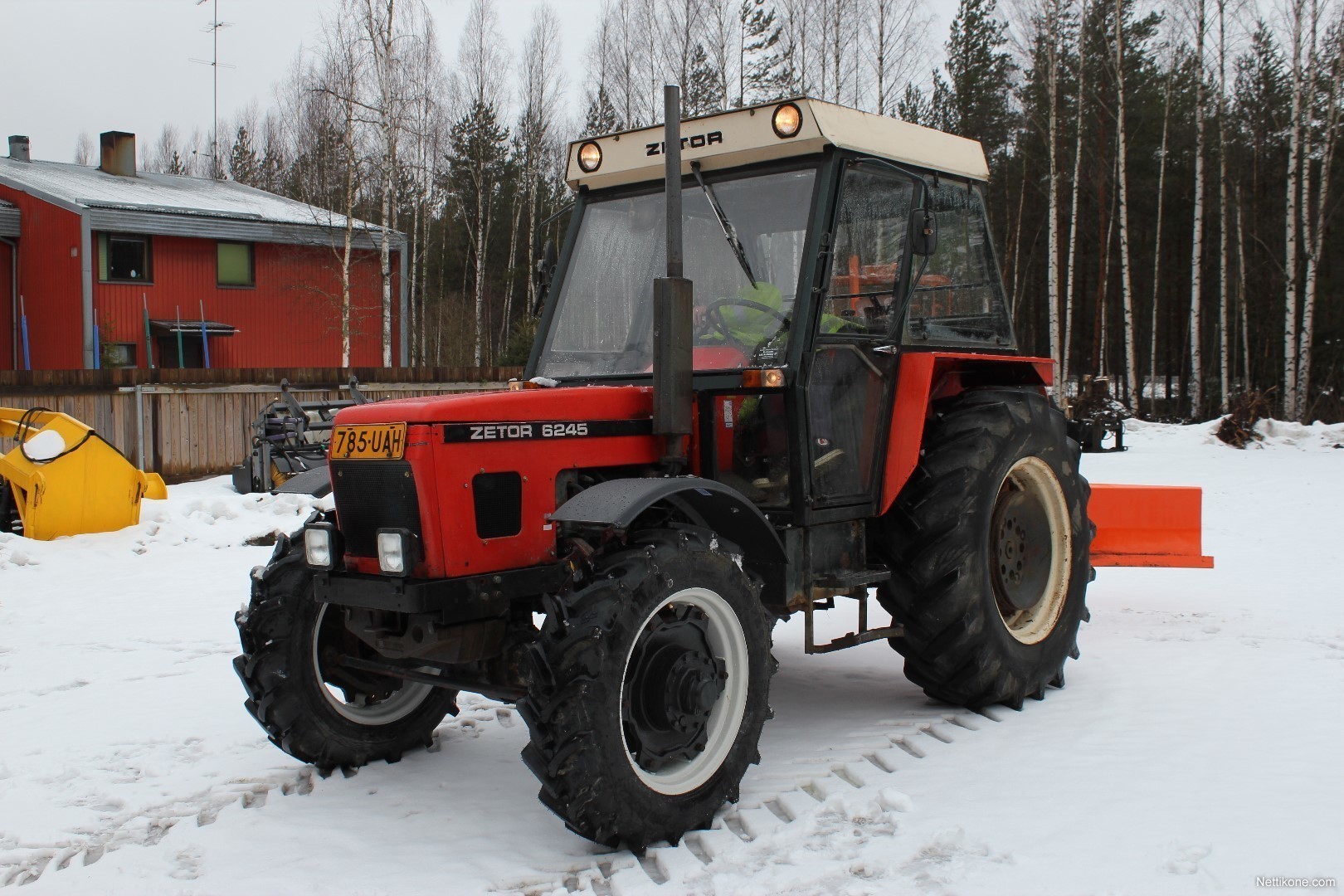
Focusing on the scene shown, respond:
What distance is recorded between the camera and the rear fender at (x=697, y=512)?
3584 mm

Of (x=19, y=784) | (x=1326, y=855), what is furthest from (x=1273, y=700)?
(x=19, y=784)

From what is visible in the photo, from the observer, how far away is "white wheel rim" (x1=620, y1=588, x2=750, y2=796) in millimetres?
3697

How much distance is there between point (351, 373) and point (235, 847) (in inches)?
583

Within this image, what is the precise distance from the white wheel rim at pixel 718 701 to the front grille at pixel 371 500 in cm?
89

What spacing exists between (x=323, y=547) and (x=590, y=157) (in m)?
2.23

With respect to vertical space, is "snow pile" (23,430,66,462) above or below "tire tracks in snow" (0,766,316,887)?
above

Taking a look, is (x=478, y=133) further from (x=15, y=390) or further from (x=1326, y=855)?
(x=1326, y=855)

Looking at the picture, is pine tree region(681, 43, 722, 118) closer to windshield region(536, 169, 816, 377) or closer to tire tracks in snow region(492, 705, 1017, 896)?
windshield region(536, 169, 816, 377)

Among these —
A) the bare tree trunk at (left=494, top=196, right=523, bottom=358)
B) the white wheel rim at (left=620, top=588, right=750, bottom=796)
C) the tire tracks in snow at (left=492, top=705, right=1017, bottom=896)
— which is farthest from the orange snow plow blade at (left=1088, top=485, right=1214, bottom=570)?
the bare tree trunk at (left=494, top=196, right=523, bottom=358)

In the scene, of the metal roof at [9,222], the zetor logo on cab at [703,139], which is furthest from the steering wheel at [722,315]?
the metal roof at [9,222]

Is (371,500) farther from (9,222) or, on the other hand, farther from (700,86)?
(700,86)

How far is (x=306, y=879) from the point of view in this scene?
3373 mm

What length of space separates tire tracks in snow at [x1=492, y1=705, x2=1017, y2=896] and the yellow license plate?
1414mm

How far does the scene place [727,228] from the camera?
4719 mm
